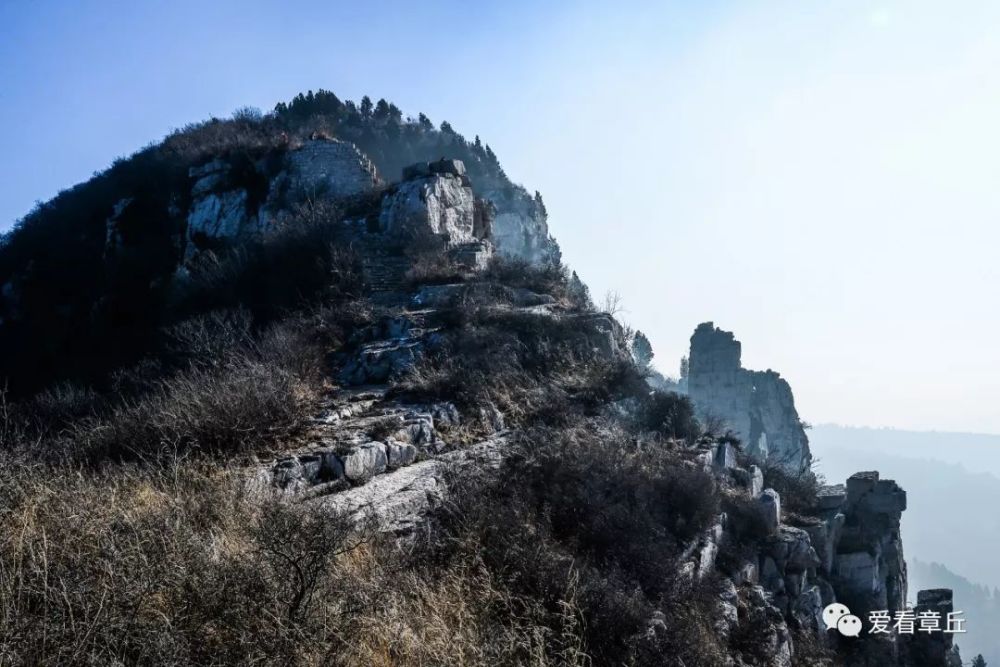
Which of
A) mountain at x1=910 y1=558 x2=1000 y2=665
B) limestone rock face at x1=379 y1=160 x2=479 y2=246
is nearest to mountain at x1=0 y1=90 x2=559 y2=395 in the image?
limestone rock face at x1=379 y1=160 x2=479 y2=246

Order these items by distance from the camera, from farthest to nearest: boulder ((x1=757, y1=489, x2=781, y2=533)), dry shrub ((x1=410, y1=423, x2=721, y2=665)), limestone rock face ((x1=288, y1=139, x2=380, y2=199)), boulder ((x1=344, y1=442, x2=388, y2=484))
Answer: limestone rock face ((x1=288, y1=139, x2=380, y2=199))
boulder ((x1=757, y1=489, x2=781, y2=533))
boulder ((x1=344, y1=442, x2=388, y2=484))
dry shrub ((x1=410, y1=423, x2=721, y2=665))

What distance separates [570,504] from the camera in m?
5.97

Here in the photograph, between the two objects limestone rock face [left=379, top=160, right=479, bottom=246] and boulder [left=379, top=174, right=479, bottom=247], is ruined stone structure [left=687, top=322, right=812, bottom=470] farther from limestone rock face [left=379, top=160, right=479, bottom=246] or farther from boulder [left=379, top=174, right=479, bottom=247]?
boulder [left=379, top=174, right=479, bottom=247]

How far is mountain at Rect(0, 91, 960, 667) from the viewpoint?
10.5 feet

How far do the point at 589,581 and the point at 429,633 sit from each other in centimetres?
151

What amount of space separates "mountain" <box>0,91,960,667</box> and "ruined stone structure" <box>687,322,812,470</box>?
102 feet

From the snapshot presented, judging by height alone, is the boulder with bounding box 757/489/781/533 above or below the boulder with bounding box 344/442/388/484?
below

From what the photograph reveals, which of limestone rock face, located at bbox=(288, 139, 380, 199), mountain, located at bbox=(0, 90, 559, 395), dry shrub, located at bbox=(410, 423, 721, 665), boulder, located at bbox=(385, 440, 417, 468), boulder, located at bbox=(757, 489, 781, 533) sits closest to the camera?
dry shrub, located at bbox=(410, 423, 721, 665)

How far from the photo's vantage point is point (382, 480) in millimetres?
6273

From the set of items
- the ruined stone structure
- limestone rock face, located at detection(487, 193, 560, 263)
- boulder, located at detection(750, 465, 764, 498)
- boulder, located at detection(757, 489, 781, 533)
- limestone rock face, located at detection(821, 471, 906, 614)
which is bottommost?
limestone rock face, located at detection(821, 471, 906, 614)

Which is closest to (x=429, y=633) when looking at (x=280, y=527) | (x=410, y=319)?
(x=280, y=527)

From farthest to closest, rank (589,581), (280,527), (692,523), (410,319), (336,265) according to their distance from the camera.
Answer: (336,265) → (410,319) → (692,523) → (589,581) → (280,527)

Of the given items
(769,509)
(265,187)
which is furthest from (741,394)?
(769,509)

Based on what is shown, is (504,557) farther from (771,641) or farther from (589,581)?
(771,641)
